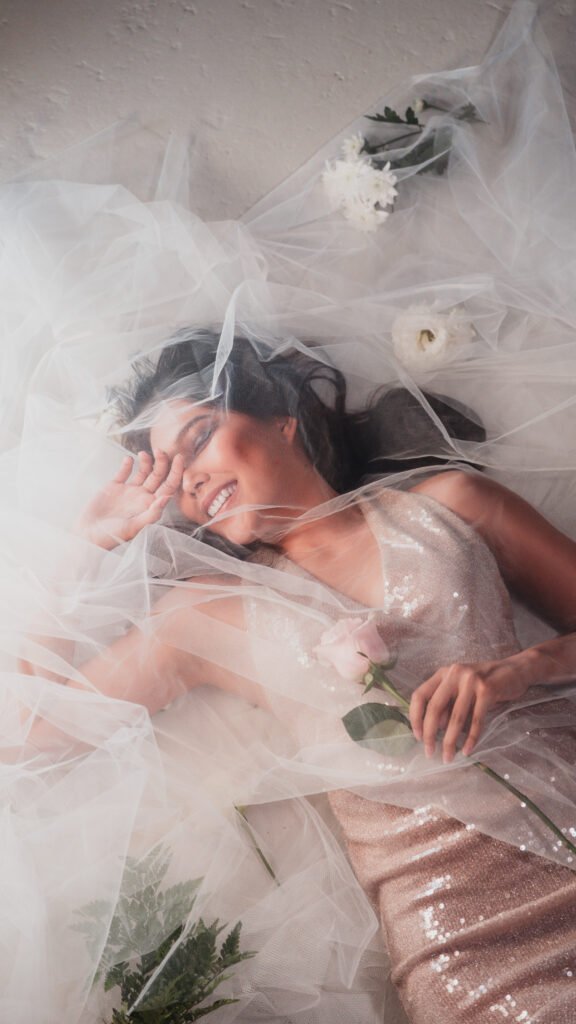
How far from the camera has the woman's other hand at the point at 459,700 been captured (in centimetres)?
150

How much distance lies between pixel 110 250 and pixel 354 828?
124 cm

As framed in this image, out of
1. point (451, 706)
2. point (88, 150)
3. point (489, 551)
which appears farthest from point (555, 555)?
point (88, 150)

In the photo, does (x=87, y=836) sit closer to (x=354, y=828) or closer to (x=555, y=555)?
(x=354, y=828)

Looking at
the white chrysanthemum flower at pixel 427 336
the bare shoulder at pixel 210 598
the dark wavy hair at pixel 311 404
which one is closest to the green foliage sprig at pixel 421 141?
the white chrysanthemum flower at pixel 427 336

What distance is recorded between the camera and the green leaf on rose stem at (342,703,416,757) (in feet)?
5.01

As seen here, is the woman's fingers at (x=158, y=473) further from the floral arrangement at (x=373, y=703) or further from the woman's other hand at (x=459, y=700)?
the woman's other hand at (x=459, y=700)

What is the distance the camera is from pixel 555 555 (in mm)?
1733

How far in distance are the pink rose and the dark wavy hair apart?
1.47 feet

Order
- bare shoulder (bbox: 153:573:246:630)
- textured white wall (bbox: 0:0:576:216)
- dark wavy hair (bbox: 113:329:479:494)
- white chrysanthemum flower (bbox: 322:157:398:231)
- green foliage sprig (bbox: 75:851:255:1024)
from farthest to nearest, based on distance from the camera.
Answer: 1. textured white wall (bbox: 0:0:576:216)
2. white chrysanthemum flower (bbox: 322:157:398:231)
3. dark wavy hair (bbox: 113:329:479:494)
4. bare shoulder (bbox: 153:573:246:630)
5. green foliage sprig (bbox: 75:851:255:1024)

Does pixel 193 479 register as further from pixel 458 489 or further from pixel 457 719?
pixel 457 719

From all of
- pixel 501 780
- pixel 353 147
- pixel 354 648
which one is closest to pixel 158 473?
pixel 354 648

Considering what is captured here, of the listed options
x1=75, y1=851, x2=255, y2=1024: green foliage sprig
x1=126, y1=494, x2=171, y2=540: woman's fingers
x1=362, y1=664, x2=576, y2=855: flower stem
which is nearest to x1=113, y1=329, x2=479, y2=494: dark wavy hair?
x1=126, y1=494, x2=171, y2=540: woman's fingers

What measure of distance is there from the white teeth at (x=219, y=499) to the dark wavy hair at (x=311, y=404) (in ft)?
0.49

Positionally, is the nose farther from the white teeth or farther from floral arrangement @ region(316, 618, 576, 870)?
floral arrangement @ region(316, 618, 576, 870)
